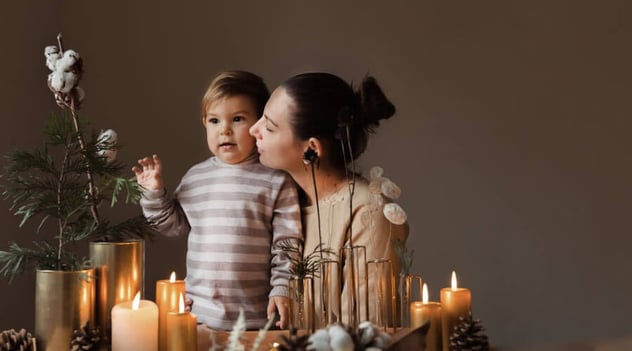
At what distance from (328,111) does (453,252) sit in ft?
2.52

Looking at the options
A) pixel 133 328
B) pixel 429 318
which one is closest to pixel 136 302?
pixel 133 328

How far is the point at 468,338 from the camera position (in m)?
1.03

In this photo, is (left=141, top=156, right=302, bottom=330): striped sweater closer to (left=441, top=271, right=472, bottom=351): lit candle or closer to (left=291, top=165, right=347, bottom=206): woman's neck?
(left=291, top=165, right=347, bottom=206): woman's neck

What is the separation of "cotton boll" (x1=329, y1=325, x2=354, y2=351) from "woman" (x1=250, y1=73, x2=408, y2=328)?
278mm

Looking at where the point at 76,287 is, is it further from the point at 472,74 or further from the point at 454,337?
the point at 472,74

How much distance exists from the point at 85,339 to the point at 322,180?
40 centimetres

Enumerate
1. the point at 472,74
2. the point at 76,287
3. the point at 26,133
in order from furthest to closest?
the point at 472,74 → the point at 26,133 → the point at 76,287

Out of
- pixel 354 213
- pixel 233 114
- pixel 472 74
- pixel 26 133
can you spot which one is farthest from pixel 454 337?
pixel 26 133

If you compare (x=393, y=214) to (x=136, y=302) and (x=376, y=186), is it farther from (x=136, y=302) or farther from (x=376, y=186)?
(x=136, y=302)

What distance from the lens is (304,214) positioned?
1.15 m

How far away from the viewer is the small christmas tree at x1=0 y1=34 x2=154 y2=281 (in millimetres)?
1025

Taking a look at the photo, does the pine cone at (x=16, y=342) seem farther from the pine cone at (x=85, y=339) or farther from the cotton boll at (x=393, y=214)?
the cotton boll at (x=393, y=214)

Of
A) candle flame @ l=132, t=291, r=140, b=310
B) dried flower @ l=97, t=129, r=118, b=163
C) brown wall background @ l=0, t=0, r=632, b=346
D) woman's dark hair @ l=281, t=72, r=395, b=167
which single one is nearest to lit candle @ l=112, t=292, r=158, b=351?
candle flame @ l=132, t=291, r=140, b=310

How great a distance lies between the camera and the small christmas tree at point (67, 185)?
1025 mm
